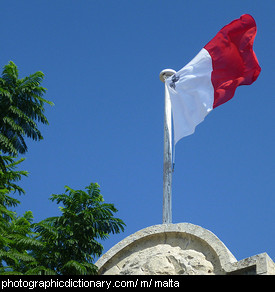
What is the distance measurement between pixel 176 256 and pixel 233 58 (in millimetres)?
6413

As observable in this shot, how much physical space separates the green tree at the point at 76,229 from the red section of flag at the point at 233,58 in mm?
3902

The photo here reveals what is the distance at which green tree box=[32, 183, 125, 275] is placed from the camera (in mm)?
15189

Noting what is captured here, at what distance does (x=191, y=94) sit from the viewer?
17422mm

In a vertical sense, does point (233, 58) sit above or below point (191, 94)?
above

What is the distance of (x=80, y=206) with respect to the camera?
15.7 m

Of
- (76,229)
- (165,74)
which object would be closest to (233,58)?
(165,74)

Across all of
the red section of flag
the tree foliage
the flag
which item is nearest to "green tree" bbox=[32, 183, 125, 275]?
the tree foliage

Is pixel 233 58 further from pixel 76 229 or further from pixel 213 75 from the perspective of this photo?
pixel 76 229

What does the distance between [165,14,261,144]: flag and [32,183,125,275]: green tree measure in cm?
252

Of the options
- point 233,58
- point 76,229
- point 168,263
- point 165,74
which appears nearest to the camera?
point 168,263

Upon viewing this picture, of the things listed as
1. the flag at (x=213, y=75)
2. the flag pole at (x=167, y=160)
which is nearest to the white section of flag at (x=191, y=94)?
the flag at (x=213, y=75)
